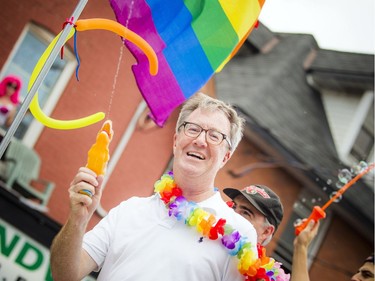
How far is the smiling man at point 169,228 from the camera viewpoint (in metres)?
2.04

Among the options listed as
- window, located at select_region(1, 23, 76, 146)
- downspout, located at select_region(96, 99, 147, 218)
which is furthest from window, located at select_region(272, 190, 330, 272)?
window, located at select_region(1, 23, 76, 146)

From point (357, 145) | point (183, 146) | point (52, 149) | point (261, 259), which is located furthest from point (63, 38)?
point (357, 145)

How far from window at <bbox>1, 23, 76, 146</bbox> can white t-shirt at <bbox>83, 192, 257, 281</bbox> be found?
15.7 ft

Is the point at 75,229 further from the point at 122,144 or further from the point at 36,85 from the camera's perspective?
the point at 122,144

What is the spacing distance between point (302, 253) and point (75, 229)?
1.36 meters

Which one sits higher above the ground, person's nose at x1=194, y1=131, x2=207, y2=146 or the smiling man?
person's nose at x1=194, y1=131, x2=207, y2=146

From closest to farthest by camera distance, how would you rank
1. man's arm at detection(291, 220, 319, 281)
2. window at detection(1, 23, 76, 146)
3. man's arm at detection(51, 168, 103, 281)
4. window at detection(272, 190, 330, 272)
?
man's arm at detection(51, 168, 103, 281) < man's arm at detection(291, 220, 319, 281) < window at detection(1, 23, 76, 146) < window at detection(272, 190, 330, 272)

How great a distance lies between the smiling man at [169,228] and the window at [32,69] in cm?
478

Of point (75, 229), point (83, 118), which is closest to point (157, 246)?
point (75, 229)

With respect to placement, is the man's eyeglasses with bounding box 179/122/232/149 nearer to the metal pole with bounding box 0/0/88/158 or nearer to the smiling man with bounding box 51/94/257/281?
the smiling man with bounding box 51/94/257/281

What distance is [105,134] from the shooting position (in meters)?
2.04

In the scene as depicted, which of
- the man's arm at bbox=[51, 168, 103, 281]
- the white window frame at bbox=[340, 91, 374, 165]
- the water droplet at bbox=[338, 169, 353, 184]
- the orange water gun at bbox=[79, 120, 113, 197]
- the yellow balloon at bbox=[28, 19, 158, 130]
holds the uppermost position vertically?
the white window frame at bbox=[340, 91, 374, 165]

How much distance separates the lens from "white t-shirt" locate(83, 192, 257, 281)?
2.06 meters

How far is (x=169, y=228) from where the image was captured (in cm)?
220
